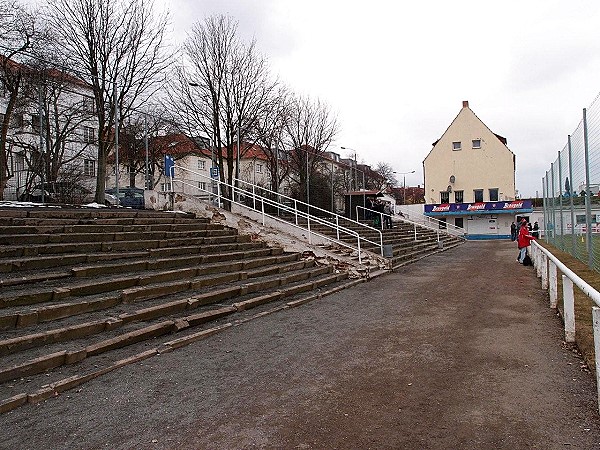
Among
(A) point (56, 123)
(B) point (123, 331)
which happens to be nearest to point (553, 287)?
(B) point (123, 331)

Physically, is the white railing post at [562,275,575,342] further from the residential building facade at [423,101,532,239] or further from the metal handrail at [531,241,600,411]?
the residential building facade at [423,101,532,239]

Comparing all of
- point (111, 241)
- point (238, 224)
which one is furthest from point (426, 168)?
point (111, 241)

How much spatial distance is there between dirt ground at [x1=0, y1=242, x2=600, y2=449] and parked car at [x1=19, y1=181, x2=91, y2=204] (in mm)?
11660

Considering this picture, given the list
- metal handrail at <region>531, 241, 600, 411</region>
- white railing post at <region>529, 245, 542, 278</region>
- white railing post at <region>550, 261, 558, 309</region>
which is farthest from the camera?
white railing post at <region>529, 245, 542, 278</region>

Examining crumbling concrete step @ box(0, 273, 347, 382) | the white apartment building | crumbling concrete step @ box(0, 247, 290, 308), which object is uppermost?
the white apartment building

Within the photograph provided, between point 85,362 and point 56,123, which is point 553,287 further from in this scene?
point 56,123

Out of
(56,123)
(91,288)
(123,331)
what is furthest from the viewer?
(56,123)

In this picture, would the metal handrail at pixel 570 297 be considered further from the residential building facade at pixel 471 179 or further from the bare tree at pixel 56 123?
the residential building facade at pixel 471 179

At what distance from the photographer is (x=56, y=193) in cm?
1589

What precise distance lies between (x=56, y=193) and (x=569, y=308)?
51.3 feet

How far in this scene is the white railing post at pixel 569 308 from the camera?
561 cm

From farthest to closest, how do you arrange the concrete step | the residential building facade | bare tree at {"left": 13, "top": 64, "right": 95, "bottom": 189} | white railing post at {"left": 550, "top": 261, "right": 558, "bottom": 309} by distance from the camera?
the residential building facade → bare tree at {"left": 13, "top": 64, "right": 95, "bottom": 189} → white railing post at {"left": 550, "top": 261, "right": 558, "bottom": 309} → the concrete step

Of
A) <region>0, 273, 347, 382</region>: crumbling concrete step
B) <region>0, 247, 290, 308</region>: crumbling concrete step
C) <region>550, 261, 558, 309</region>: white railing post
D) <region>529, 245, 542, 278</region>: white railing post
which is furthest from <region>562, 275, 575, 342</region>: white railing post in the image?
<region>0, 247, 290, 308</region>: crumbling concrete step

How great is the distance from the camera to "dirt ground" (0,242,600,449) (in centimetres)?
345
